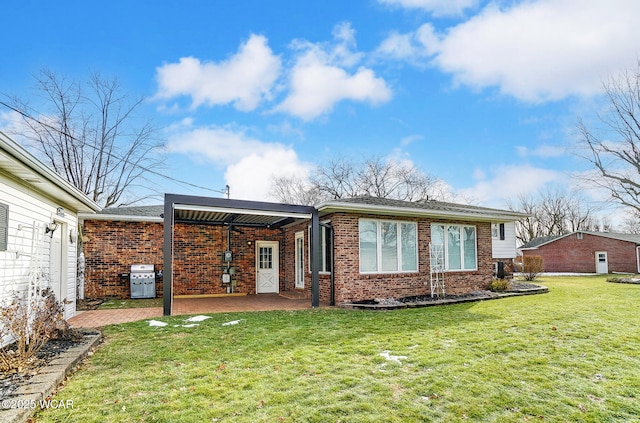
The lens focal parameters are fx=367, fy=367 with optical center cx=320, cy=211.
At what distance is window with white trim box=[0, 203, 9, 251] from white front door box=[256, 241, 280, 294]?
8908 mm

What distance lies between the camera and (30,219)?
6.07 metres

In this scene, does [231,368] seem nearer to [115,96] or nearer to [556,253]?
[115,96]

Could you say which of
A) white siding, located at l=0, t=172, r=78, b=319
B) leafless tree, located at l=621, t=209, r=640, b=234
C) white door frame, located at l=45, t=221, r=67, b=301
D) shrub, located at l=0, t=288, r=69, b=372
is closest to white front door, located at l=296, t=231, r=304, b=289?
white door frame, located at l=45, t=221, r=67, b=301

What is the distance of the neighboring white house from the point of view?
16.6 ft

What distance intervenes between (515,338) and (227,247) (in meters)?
9.93

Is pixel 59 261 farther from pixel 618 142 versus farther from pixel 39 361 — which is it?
pixel 618 142

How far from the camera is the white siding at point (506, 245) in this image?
20594mm

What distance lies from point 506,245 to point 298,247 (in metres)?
13.9

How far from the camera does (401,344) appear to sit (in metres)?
5.55

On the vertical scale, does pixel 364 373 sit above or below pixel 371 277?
below

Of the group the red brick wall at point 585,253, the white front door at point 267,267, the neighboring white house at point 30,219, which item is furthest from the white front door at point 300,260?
the red brick wall at point 585,253

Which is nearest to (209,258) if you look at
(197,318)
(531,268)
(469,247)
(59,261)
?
(197,318)

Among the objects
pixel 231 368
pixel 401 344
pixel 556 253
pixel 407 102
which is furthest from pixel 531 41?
pixel 556 253

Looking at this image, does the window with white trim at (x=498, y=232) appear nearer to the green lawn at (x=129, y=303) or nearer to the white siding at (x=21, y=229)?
the green lawn at (x=129, y=303)
